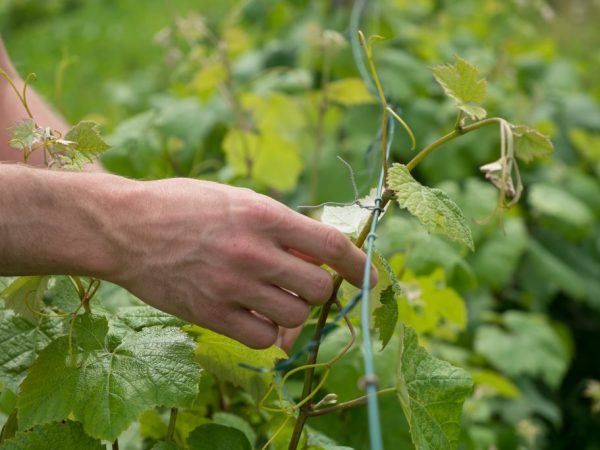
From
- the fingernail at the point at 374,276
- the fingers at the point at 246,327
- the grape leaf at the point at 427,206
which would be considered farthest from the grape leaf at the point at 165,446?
the grape leaf at the point at 427,206

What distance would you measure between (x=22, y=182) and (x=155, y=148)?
1.55 meters

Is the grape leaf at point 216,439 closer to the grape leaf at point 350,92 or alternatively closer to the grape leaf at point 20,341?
the grape leaf at point 20,341

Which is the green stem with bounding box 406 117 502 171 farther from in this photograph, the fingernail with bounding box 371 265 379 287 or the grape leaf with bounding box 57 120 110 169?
the grape leaf with bounding box 57 120 110 169

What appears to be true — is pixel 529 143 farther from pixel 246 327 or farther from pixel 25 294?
pixel 25 294

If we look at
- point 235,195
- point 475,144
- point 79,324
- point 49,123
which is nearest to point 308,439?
point 79,324

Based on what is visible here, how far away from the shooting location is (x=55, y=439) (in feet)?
3.84

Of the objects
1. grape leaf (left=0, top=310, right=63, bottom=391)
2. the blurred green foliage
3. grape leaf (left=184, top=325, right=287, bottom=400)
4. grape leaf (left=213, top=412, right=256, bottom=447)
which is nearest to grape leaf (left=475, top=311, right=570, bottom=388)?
the blurred green foliage

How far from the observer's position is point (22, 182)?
102 cm

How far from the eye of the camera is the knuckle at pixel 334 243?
39.8 inches

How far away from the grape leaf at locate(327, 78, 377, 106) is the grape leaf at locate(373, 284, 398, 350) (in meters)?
1.49

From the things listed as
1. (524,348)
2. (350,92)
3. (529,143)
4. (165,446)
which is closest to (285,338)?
(165,446)

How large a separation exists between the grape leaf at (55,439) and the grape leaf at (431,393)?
1.43 ft

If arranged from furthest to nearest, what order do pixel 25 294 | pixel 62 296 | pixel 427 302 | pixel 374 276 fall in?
pixel 427 302 → pixel 62 296 → pixel 25 294 → pixel 374 276

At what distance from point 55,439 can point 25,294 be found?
0.68 ft
